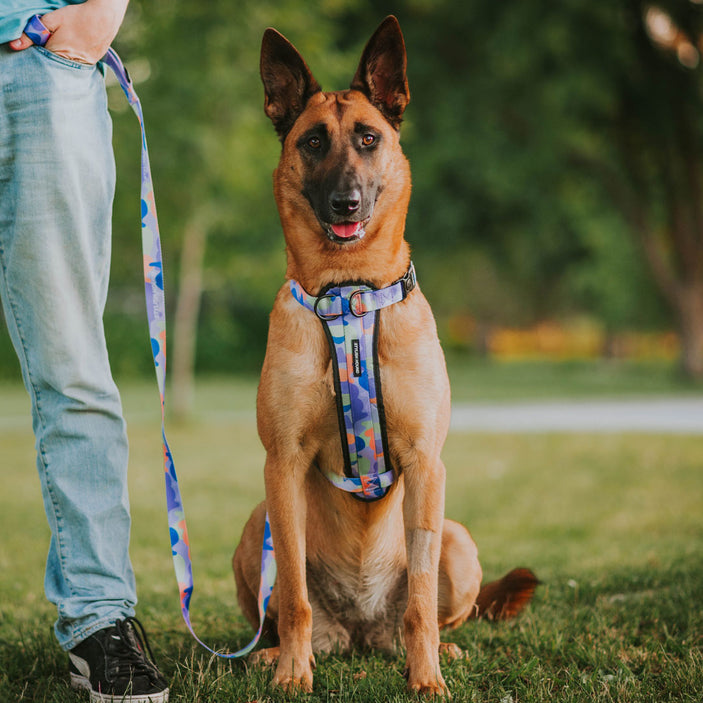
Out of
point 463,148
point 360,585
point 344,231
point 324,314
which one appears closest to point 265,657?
point 360,585

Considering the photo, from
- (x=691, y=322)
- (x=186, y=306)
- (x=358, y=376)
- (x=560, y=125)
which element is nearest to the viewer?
(x=358, y=376)

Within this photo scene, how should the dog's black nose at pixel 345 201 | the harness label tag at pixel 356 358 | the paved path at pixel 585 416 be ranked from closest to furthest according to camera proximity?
the harness label tag at pixel 356 358
the dog's black nose at pixel 345 201
the paved path at pixel 585 416

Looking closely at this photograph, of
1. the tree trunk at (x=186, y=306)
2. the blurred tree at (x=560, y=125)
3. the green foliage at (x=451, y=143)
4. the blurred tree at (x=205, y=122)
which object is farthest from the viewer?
the blurred tree at (x=560, y=125)

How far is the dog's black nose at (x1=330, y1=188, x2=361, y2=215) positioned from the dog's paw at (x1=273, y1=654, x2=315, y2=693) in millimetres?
1461

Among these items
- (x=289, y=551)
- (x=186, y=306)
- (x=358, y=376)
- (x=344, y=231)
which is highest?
(x=344, y=231)

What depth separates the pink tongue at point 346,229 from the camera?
2.75 metres

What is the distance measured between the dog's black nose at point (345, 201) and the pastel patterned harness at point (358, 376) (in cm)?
26

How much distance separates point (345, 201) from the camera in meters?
2.70

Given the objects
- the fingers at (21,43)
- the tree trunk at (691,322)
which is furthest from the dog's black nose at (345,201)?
the tree trunk at (691,322)

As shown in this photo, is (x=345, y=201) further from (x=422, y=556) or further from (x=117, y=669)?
(x=117, y=669)

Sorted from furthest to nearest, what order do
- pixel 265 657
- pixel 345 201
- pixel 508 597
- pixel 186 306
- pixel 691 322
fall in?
pixel 691 322
pixel 186 306
pixel 508 597
pixel 265 657
pixel 345 201

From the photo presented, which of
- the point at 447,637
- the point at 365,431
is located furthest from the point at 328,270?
the point at 447,637

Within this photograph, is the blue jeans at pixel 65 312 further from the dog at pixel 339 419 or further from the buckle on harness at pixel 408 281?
the buckle on harness at pixel 408 281

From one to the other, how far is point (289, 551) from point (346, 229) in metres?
1.09
